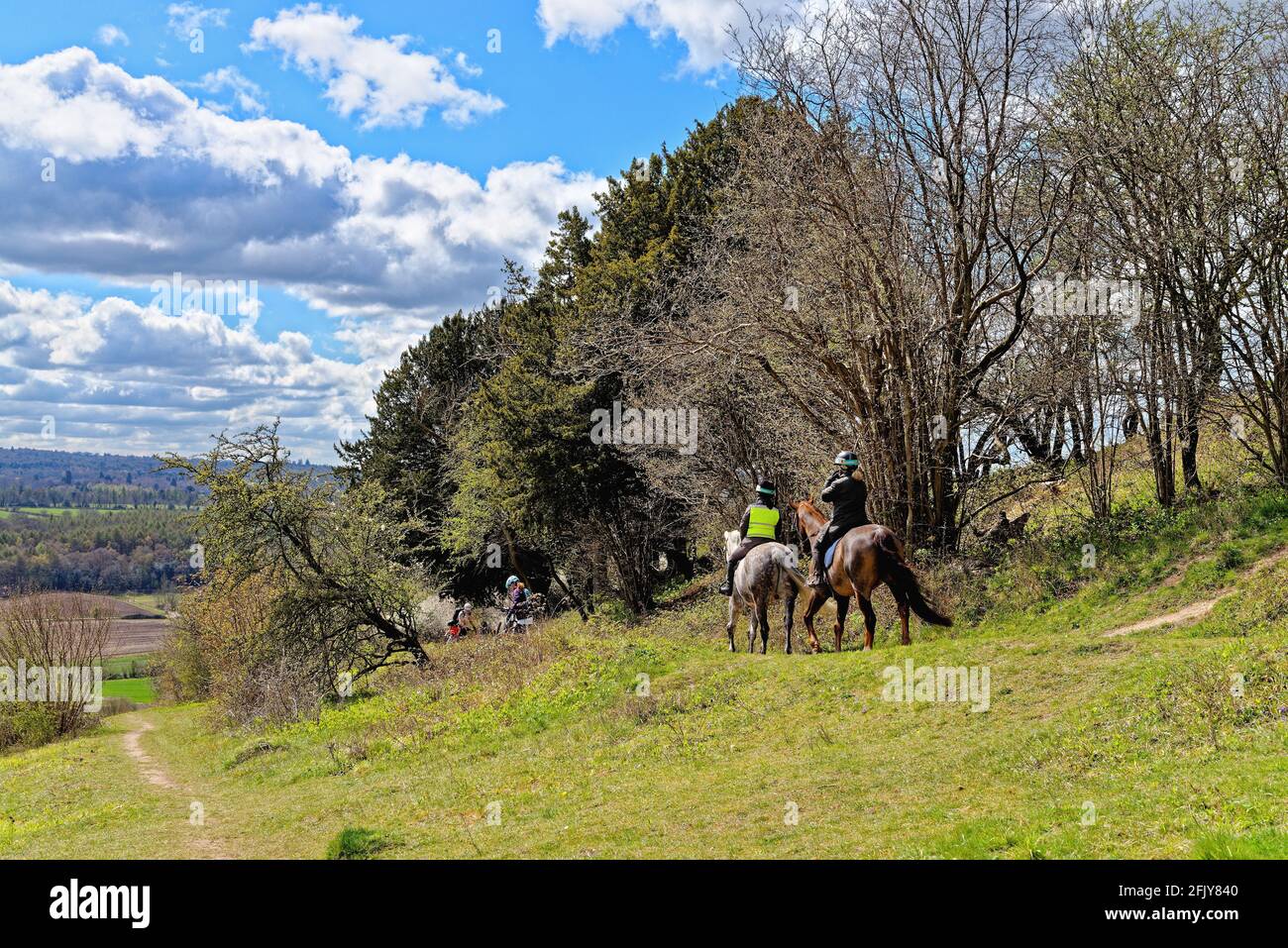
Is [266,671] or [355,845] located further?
[266,671]

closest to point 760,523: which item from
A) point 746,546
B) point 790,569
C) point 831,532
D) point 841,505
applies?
point 746,546

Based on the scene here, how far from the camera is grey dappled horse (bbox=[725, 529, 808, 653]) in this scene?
748 inches

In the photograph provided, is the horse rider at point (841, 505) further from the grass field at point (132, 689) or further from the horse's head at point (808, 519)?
the grass field at point (132, 689)

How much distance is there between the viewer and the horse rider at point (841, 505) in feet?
57.5

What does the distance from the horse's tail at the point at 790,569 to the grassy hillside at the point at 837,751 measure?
1.81 meters
